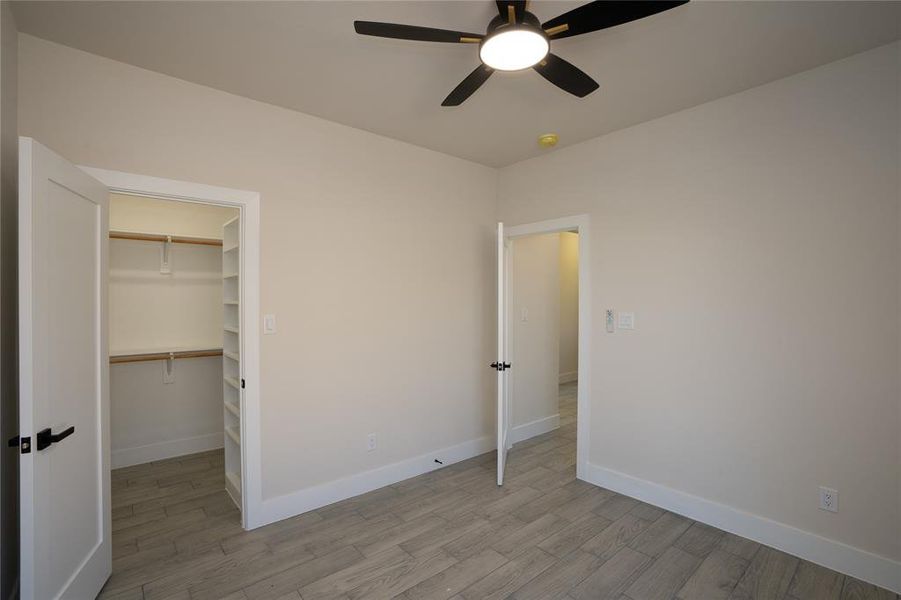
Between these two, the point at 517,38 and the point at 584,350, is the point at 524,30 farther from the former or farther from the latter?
the point at 584,350

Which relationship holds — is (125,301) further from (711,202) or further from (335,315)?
(711,202)

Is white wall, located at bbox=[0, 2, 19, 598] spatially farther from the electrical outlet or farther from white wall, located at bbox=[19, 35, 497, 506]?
the electrical outlet

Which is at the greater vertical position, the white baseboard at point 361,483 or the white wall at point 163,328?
the white wall at point 163,328

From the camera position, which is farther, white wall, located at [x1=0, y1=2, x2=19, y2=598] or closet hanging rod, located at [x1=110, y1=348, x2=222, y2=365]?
closet hanging rod, located at [x1=110, y1=348, x2=222, y2=365]

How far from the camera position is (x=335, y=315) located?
10.1 ft

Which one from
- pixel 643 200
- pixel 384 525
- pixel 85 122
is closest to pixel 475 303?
pixel 643 200

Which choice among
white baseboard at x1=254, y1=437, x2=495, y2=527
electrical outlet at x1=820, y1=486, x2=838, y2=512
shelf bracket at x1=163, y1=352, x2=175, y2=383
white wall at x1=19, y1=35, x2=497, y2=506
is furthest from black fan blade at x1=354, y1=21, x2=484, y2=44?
shelf bracket at x1=163, y1=352, x2=175, y2=383

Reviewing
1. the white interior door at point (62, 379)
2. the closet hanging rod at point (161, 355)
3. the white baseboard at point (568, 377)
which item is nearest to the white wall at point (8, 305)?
the white interior door at point (62, 379)

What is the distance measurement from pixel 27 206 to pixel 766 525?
3.96 metres

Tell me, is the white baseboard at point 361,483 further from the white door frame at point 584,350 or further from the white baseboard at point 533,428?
the white door frame at point 584,350

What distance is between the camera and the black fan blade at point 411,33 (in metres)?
1.59

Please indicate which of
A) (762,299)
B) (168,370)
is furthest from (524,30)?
(168,370)

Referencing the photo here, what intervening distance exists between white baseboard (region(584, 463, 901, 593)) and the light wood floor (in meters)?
0.06

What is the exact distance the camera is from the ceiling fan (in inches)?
58.7
